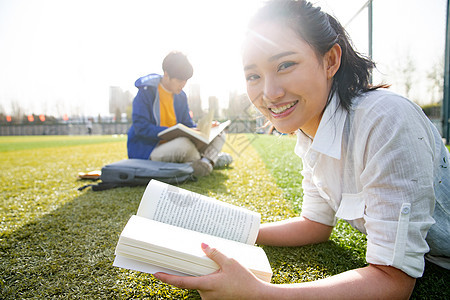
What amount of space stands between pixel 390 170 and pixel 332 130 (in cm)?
29

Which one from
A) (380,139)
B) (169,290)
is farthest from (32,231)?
(380,139)

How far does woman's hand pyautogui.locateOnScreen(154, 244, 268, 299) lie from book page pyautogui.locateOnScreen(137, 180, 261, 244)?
25 cm

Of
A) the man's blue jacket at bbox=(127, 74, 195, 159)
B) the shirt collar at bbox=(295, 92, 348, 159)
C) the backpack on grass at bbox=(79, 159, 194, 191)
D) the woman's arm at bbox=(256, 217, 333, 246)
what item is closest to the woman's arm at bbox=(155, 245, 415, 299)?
the shirt collar at bbox=(295, 92, 348, 159)

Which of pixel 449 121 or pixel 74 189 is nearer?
pixel 74 189

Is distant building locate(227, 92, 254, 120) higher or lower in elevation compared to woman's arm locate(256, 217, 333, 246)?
higher

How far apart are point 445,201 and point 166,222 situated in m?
1.06

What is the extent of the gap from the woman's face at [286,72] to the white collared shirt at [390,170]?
102mm

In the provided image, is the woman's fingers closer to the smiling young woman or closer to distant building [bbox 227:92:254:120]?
the smiling young woman

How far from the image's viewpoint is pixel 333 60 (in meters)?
1.12

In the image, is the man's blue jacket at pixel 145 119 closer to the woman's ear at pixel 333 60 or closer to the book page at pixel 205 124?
the book page at pixel 205 124

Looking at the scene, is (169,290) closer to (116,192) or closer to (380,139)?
(380,139)

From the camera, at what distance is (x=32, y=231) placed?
5.79 feet

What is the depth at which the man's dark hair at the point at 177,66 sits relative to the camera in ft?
10.6

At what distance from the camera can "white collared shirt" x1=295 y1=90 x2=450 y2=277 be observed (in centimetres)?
81
